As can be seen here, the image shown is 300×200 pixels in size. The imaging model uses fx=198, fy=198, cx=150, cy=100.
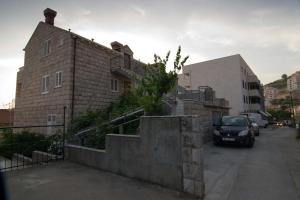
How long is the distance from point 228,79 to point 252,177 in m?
28.8

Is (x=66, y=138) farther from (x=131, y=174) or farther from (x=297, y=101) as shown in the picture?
(x=297, y=101)

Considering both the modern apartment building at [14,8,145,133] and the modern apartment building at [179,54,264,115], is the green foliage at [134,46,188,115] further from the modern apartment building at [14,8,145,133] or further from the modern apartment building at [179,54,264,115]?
the modern apartment building at [179,54,264,115]

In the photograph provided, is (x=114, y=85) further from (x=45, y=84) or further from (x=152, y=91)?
(x=152, y=91)

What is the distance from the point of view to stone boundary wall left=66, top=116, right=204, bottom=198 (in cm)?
459

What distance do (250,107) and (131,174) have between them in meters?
36.9

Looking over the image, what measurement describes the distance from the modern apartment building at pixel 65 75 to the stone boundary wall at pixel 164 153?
20.5 ft

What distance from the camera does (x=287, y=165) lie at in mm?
7035

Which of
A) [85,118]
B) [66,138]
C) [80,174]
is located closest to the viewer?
[80,174]

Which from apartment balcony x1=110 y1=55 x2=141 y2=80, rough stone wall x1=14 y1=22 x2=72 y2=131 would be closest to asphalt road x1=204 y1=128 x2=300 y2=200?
apartment balcony x1=110 y1=55 x2=141 y2=80

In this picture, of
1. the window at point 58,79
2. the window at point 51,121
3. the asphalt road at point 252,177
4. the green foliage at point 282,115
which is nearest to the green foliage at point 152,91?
the asphalt road at point 252,177

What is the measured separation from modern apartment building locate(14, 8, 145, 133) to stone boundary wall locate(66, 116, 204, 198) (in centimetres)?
624

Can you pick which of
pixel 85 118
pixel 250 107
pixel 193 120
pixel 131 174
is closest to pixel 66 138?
pixel 85 118

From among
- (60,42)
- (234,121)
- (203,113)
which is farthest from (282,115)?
(60,42)

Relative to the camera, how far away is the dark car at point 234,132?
10.3 meters
